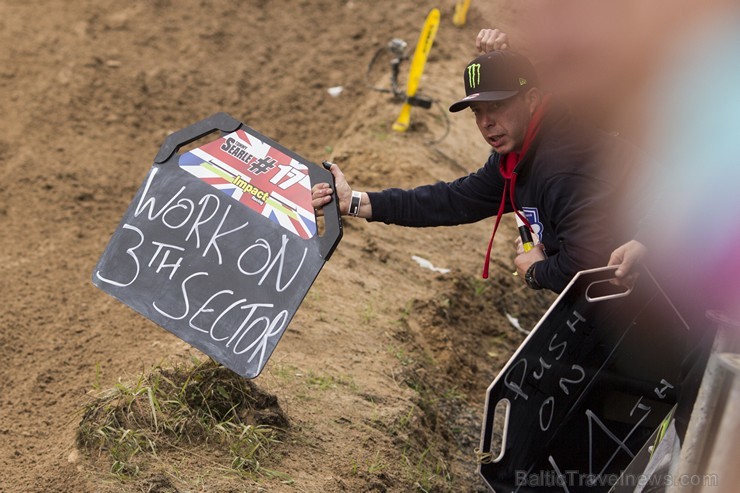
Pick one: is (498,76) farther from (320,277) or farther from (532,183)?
(320,277)

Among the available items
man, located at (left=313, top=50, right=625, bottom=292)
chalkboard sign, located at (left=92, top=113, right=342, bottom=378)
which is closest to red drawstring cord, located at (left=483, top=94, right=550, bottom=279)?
man, located at (left=313, top=50, right=625, bottom=292)

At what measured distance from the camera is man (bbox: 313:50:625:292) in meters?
3.41

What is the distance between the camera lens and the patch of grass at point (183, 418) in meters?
3.45

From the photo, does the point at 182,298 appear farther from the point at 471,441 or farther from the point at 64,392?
the point at 471,441

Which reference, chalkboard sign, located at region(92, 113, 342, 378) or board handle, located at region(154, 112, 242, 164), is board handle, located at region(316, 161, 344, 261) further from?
board handle, located at region(154, 112, 242, 164)

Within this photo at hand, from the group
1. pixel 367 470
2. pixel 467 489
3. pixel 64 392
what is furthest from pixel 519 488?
pixel 64 392

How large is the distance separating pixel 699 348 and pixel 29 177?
17.2ft

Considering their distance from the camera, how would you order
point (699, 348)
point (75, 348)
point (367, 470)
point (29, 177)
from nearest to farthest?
point (699, 348) → point (367, 470) → point (75, 348) → point (29, 177)

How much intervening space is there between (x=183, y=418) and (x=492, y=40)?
193 cm

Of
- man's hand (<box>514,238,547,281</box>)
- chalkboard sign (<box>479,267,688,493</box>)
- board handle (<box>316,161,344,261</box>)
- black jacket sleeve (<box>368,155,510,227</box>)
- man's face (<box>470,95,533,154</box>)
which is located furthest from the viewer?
black jacket sleeve (<box>368,155,510,227</box>)

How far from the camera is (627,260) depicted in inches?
122

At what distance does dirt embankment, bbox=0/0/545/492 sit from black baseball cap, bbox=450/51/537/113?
516 millimetres

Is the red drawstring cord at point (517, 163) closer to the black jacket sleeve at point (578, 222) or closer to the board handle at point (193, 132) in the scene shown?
the black jacket sleeve at point (578, 222)

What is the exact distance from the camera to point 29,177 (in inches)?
269
